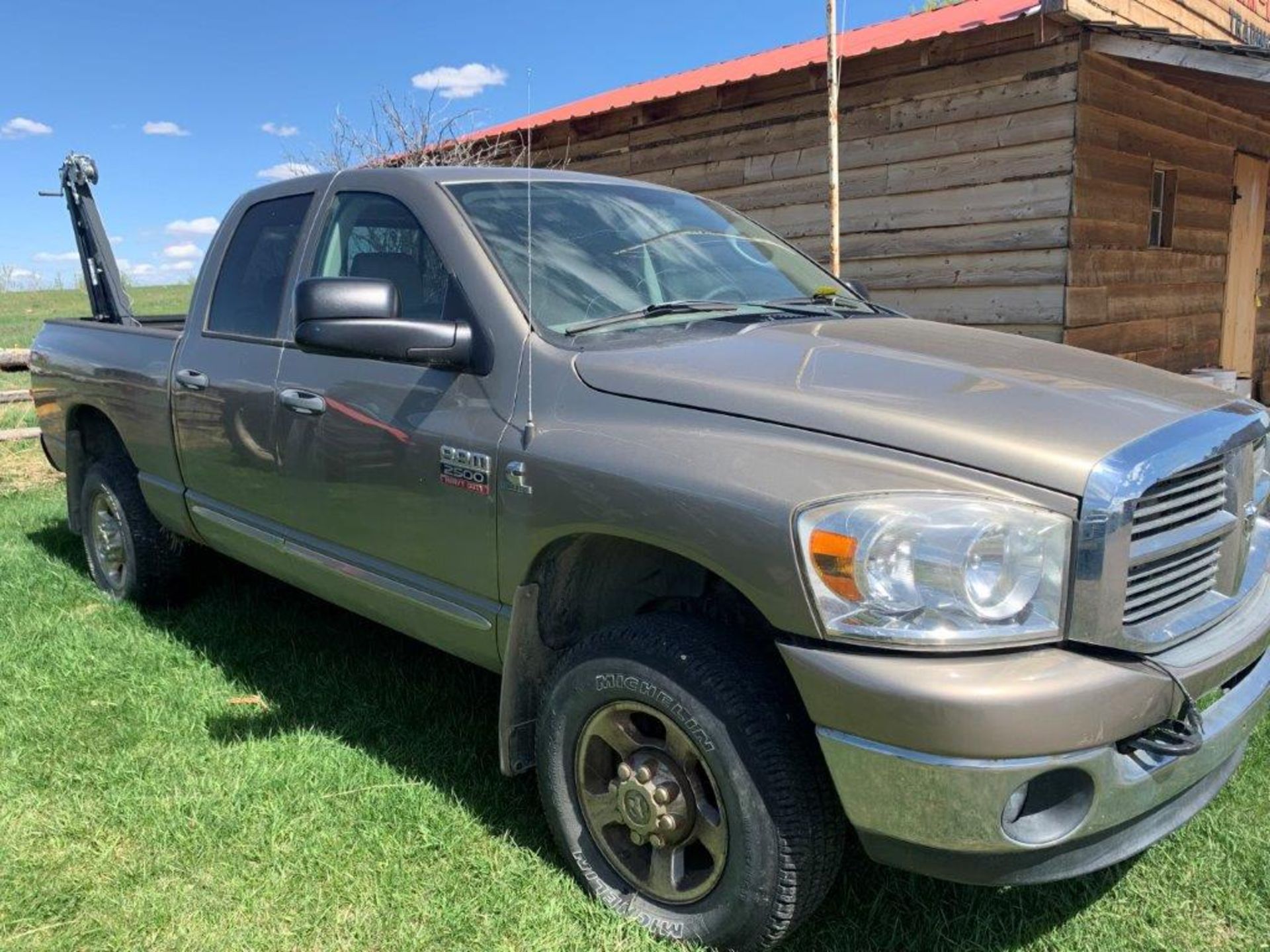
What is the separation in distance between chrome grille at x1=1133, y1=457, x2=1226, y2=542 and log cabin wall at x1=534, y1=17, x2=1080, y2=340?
569 centimetres

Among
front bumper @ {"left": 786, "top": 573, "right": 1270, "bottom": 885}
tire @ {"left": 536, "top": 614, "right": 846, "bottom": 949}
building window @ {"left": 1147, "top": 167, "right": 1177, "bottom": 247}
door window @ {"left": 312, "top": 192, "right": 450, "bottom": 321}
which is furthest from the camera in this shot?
building window @ {"left": 1147, "top": 167, "right": 1177, "bottom": 247}

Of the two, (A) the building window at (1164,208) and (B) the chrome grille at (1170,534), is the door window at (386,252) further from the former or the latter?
(A) the building window at (1164,208)

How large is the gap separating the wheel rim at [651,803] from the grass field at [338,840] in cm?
15

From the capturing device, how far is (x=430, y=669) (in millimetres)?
4090

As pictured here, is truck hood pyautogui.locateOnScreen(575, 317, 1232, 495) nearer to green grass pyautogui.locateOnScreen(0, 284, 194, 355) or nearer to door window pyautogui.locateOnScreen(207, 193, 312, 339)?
door window pyautogui.locateOnScreen(207, 193, 312, 339)

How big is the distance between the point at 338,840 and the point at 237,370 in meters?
1.72

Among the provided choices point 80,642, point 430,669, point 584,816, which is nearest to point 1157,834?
point 584,816

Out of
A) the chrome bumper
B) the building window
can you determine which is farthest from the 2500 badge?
the building window

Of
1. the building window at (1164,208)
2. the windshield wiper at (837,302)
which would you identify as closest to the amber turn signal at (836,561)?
the windshield wiper at (837,302)

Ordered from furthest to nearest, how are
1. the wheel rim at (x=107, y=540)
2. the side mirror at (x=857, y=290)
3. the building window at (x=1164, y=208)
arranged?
the building window at (x=1164, y=208)
the wheel rim at (x=107, y=540)
the side mirror at (x=857, y=290)

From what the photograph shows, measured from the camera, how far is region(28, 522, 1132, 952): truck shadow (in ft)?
8.23

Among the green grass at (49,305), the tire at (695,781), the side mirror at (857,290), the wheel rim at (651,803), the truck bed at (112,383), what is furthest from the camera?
the green grass at (49,305)

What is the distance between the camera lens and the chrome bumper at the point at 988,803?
1.86 m

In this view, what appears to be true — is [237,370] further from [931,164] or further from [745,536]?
[931,164]
